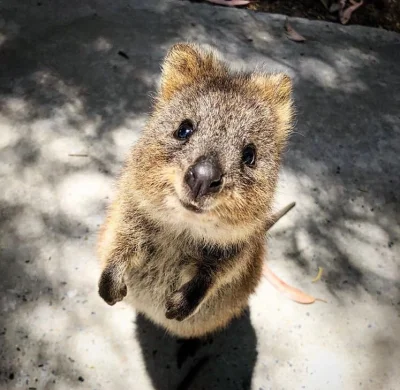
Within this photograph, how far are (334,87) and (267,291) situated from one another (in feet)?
7.07

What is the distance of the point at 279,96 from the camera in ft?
→ 8.88

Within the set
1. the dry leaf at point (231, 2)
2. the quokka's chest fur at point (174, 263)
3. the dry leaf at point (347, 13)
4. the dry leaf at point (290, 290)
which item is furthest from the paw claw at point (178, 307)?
the dry leaf at point (347, 13)

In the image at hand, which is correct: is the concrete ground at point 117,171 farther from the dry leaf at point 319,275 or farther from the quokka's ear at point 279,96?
the quokka's ear at point 279,96

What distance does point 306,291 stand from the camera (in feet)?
11.1

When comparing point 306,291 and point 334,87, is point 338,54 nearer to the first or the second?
point 334,87

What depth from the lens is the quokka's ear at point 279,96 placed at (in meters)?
2.62

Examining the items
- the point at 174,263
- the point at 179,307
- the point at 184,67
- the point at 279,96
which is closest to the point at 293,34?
the point at 279,96

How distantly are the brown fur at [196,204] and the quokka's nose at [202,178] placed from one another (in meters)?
0.04

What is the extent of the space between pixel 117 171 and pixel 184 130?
1.54 metres

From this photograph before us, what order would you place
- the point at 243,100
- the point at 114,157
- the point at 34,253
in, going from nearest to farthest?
the point at 243,100 < the point at 34,253 < the point at 114,157

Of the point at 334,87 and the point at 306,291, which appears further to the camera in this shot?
the point at 334,87

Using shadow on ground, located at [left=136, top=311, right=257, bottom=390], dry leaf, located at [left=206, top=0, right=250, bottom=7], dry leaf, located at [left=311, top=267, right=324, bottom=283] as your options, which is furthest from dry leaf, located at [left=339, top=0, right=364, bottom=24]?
shadow on ground, located at [left=136, top=311, right=257, bottom=390]

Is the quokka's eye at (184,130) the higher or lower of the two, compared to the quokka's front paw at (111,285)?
higher

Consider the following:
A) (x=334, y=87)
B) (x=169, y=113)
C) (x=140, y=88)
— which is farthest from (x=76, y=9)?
(x=169, y=113)
